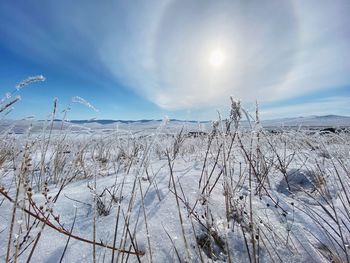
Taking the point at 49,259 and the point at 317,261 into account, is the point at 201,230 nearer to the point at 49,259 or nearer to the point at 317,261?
the point at 317,261

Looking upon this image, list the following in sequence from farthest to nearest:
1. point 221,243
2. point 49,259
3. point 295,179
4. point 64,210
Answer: point 295,179 → point 64,210 → point 221,243 → point 49,259

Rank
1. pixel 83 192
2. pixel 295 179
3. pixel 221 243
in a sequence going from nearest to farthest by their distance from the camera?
pixel 221 243
pixel 83 192
pixel 295 179

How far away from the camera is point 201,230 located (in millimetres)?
1271

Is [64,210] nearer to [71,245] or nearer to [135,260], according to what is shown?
[71,245]

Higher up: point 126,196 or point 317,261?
point 126,196

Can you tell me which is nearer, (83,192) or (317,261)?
(317,261)

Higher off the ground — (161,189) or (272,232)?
(161,189)

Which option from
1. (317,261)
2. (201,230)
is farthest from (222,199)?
(317,261)

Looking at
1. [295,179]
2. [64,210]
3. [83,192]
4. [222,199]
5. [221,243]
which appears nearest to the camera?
[221,243]

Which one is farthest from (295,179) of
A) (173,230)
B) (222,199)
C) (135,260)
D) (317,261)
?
(135,260)

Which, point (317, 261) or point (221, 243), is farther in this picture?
point (221, 243)

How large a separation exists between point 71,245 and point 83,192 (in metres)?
0.69

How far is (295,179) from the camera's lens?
2338 millimetres

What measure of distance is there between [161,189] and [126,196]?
0.25m
